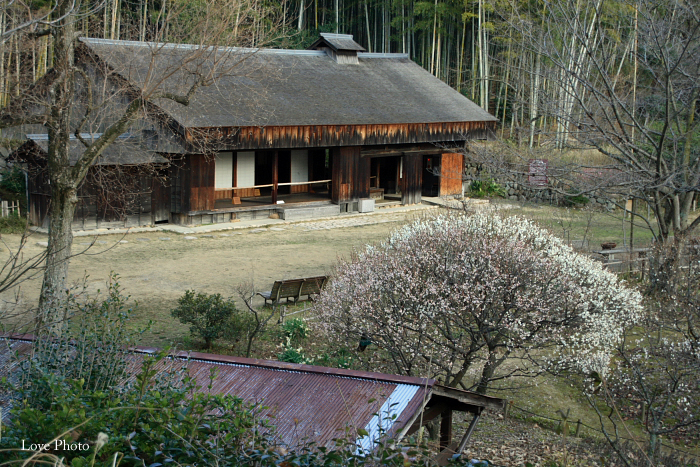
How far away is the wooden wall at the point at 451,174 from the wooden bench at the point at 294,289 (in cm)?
1579

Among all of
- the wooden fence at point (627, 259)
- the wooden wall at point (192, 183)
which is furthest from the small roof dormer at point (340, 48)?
the wooden fence at point (627, 259)

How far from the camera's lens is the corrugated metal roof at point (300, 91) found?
21.1 m

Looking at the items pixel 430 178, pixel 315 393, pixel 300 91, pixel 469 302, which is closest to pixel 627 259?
pixel 469 302

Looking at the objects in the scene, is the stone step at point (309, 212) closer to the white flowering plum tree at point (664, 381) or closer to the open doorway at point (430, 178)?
the open doorway at point (430, 178)

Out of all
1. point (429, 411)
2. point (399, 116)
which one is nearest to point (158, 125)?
point (399, 116)

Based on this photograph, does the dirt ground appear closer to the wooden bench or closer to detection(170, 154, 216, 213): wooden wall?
the wooden bench

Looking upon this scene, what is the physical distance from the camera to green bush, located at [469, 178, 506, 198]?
2983cm

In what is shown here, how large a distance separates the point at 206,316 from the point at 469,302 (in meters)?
4.51

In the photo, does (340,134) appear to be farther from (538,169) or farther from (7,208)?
(7,208)

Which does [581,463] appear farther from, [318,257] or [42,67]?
[42,67]

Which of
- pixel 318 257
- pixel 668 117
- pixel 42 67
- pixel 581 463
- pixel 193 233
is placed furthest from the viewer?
pixel 42 67

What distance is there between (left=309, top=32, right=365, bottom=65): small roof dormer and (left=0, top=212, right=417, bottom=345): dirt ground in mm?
9172

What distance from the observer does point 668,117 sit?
37.7 feet

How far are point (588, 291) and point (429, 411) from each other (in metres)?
3.89
